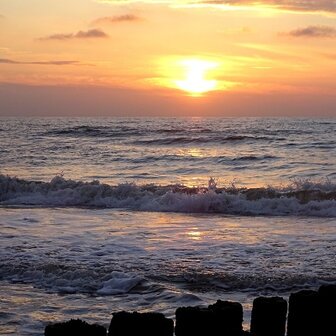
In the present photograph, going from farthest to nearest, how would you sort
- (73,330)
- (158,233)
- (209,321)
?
(158,233), (209,321), (73,330)

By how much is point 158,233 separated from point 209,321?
351 inches

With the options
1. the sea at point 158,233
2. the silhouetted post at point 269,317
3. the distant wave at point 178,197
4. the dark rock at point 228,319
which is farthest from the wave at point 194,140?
the dark rock at point 228,319

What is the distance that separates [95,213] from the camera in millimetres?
16703

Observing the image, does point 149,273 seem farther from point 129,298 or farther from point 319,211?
point 319,211

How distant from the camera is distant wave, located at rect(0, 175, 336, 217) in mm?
17703

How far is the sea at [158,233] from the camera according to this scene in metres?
7.59

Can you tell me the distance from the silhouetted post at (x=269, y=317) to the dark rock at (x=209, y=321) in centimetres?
31

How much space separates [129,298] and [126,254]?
253cm

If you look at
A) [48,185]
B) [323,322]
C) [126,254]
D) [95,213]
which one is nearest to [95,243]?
[126,254]

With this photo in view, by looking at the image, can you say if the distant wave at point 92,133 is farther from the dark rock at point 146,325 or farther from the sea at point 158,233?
the dark rock at point 146,325

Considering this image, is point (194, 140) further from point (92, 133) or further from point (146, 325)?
point (146, 325)

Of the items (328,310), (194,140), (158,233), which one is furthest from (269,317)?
(194,140)

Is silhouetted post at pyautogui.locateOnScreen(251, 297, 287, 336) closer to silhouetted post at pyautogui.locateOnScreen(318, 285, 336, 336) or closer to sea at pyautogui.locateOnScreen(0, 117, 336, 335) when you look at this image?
silhouetted post at pyautogui.locateOnScreen(318, 285, 336, 336)

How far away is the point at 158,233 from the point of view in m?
12.6
